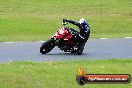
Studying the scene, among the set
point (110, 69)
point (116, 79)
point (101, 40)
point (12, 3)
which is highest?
point (116, 79)

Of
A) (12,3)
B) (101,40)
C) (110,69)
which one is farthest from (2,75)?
(12,3)

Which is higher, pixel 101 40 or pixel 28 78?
pixel 28 78

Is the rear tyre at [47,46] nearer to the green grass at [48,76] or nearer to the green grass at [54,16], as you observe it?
the green grass at [48,76]

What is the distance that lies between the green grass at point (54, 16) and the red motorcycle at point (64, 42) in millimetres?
5393

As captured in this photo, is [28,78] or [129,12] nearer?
[28,78]

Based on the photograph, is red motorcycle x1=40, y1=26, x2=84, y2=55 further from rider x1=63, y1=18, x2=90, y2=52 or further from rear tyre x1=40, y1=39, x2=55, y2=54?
rider x1=63, y1=18, x2=90, y2=52

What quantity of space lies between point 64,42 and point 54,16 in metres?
21.6

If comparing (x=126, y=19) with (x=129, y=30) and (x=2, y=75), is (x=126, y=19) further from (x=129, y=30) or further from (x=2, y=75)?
(x=2, y=75)

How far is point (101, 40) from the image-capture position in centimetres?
2186

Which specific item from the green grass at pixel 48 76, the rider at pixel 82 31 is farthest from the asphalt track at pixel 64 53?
the green grass at pixel 48 76

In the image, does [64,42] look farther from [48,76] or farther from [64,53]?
[48,76]

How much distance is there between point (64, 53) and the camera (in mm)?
17500

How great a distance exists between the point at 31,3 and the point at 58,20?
14.8 m

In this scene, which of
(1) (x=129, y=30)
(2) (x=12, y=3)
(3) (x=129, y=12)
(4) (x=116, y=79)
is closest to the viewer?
(4) (x=116, y=79)
